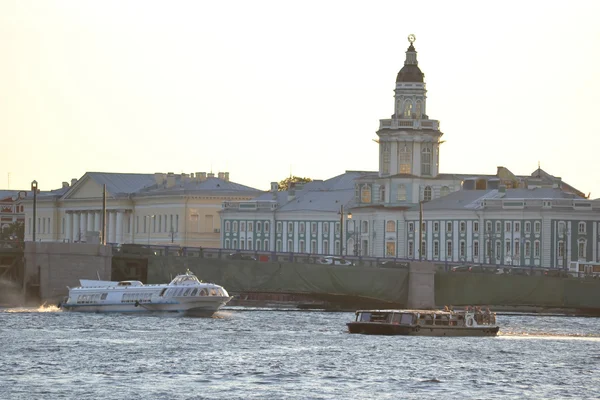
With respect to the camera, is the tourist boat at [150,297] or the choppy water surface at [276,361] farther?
the tourist boat at [150,297]

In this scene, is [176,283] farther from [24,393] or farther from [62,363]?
[24,393]

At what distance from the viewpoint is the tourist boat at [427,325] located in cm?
12511

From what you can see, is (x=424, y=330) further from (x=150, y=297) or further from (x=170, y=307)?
(x=150, y=297)

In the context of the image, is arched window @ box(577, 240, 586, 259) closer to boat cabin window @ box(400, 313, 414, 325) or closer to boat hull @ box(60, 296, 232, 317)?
boat hull @ box(60, 296, 232, 317)

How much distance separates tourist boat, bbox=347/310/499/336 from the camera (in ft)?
410

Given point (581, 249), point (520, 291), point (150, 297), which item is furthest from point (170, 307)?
point (581, 249)

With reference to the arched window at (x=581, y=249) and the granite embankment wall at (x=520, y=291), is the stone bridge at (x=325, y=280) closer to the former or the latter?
the granite embankment wall at (x=520, y=291)

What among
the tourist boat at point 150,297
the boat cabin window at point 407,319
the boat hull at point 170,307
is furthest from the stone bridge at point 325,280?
the boat cabin window at point 407,319

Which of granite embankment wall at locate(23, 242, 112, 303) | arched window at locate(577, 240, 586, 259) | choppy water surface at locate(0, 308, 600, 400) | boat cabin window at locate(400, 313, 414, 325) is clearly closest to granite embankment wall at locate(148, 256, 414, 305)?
granite embankment wall at locate(23, 242, 112, 303)

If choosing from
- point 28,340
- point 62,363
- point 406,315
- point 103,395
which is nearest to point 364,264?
point 406,315

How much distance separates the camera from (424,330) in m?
126

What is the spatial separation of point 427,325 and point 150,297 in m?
23.5

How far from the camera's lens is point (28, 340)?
4547 inches

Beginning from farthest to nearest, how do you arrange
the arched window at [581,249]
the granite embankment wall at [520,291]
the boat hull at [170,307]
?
the arched window at [581,249]
the granite embankment wall at [520,291]
the boat hull at [170,307]
